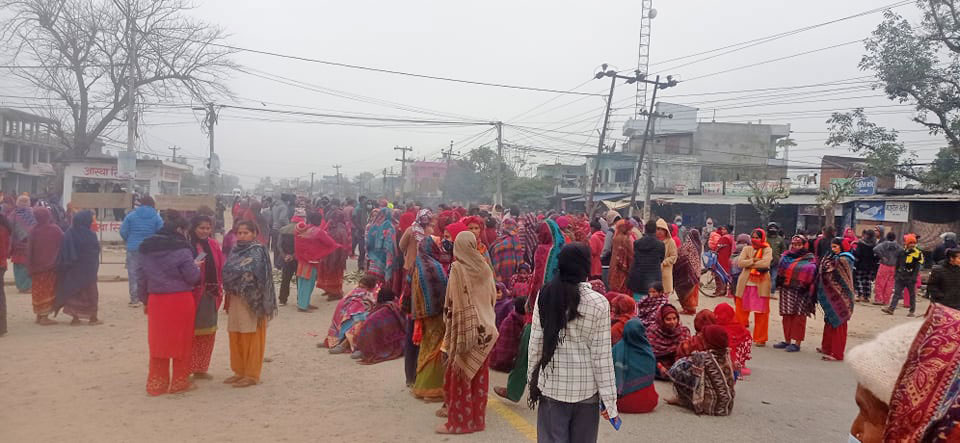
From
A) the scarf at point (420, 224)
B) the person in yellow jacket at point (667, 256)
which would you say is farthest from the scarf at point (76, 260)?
the person in yellow jacket at point (667, 256)

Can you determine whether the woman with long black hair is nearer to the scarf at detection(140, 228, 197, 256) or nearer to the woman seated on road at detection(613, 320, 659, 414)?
the woman seated on road at detection(613, 320, 659, 414)

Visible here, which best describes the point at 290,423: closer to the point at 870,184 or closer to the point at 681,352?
the point at 681,352

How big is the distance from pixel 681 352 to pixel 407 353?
2.57m

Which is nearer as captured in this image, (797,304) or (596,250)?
(797,304)

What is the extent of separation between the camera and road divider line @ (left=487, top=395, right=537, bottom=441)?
16.3ft

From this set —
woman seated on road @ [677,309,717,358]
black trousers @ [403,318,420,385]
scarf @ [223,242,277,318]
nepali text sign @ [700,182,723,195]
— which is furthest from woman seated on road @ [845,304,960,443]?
nepali text sign @ [700,182,723,195]

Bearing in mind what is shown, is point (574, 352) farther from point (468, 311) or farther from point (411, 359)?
point (411, 359)

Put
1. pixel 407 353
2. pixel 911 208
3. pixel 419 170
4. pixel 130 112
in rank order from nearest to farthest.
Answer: pixel 407 353 → pixel 130 112 → pixel 911 208 → pixel 419 170

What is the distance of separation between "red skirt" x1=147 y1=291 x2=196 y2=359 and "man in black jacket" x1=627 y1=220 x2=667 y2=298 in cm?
614

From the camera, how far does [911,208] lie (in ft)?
70.1

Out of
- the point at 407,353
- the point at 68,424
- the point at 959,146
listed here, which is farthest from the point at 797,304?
the point at 959,146

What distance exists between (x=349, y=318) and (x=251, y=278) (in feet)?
6.50

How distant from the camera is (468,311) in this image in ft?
15.7

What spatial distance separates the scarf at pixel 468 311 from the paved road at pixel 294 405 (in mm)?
630
